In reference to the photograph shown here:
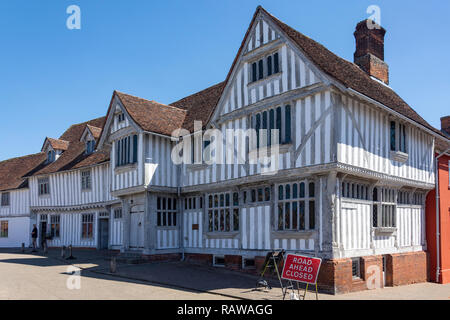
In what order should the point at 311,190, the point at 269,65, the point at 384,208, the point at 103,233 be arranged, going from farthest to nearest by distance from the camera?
the point at 103,233
the point at 384,208
the point at 269,65
the point at 311,190

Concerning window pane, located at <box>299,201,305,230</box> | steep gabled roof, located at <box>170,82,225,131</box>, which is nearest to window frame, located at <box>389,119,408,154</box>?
window pane, located at <box>299,201,305,230</box>

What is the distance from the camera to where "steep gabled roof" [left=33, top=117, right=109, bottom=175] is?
2616 cm

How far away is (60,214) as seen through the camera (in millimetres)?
28906

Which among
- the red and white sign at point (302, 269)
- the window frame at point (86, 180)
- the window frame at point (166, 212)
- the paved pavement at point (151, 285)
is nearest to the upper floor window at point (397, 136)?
the paved pavement at point (151, 285)

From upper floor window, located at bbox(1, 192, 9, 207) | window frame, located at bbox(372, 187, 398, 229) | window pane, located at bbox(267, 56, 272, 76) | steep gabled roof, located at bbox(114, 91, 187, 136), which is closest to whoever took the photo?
window frame, located at bbox(372, 187, 398, 229)

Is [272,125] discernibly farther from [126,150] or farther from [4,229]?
[4,229]

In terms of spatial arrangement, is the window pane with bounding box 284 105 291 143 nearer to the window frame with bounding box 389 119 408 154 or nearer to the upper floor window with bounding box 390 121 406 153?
the window frame with bounding box 389 119 408 154

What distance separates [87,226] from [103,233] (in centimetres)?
157

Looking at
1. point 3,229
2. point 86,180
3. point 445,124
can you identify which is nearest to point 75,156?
point 86,180

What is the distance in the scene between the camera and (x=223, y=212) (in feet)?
56.8

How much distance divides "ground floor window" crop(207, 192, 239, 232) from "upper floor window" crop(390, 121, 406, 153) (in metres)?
6.17

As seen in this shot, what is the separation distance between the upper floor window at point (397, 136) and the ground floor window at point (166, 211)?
9.83m

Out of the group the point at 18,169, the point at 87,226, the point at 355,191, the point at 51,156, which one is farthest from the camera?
the point at 18,169
